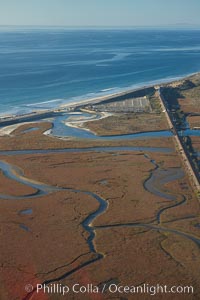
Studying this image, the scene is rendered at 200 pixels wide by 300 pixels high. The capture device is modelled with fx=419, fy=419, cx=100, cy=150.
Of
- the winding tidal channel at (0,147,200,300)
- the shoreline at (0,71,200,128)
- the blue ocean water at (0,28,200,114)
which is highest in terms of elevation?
the blue ocean water at (0,28,200,114)

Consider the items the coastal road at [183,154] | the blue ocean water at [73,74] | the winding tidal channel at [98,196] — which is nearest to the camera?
the winding tidal channel at [98,196]

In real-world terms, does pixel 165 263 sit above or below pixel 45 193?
below

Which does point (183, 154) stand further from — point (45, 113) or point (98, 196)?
point (45, 113)

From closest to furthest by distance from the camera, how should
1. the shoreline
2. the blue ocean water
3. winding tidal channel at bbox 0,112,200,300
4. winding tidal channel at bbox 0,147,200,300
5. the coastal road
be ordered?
winding tidal channel at bbox 0,147,200,300 → winding tidal channel at bbox 0,112,200,300 → the coastal road → the shoreline → the blue ocean water

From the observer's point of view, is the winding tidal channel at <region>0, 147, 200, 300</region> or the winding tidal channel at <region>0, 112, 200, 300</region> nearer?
the winding tidal channel at <region>0, 147, 200, 300</region>

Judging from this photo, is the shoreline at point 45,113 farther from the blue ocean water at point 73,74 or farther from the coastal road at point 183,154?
the coastal road at point 183,154

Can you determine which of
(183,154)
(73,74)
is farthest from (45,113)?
(73,74)

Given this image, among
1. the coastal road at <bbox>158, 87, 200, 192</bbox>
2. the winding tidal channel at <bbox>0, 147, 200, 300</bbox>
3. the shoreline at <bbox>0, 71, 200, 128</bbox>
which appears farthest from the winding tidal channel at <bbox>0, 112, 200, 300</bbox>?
the shoreline at <bbox>0, 71, 200, 128</bbox>

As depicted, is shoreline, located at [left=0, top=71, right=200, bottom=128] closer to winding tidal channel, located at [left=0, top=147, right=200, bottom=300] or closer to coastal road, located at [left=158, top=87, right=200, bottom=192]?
winding tidal channel, located at [left=0, top=147, right=200, bottom=300]

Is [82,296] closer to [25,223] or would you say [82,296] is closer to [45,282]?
[45,282]

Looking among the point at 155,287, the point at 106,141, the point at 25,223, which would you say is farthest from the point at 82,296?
the point at 106,141

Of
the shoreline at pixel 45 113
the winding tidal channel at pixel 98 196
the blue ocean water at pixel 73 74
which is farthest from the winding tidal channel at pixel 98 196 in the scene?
the blue ocean water at pixel 73 74
